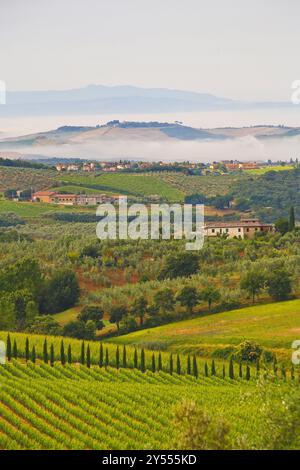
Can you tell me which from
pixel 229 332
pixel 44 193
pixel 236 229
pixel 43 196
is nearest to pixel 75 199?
pixel 43 196

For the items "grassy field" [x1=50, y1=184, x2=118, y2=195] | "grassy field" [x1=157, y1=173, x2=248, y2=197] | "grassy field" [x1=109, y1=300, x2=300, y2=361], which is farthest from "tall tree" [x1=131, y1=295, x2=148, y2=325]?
"grassy field" [x1=157, y1=173, x2=248, y2=197]

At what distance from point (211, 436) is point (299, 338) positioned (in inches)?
1425

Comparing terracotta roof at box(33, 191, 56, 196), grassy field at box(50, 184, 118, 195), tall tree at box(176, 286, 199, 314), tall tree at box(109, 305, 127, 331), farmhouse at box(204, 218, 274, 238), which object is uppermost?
grassy field at box(50, 184, 118, 195)

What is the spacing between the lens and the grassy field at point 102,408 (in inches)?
1193

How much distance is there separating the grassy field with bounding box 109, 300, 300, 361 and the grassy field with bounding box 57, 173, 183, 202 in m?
90.7

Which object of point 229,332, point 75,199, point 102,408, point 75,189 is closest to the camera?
point 102,408

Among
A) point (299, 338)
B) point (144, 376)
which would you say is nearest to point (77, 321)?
point (299, 338)

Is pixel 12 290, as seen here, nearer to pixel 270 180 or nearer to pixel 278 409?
pixel 278 409

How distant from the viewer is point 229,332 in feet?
209

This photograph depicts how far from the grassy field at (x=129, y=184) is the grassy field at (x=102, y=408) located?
116530 millimetres

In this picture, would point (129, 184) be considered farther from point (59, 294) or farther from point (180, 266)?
point (59, 294)

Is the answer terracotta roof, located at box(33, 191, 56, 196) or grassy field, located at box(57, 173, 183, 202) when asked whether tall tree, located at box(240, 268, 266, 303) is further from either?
grassy field, located at box(57, 173, 183, 202)

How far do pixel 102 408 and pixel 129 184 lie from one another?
140761 mm

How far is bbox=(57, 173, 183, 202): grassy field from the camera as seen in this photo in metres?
167
